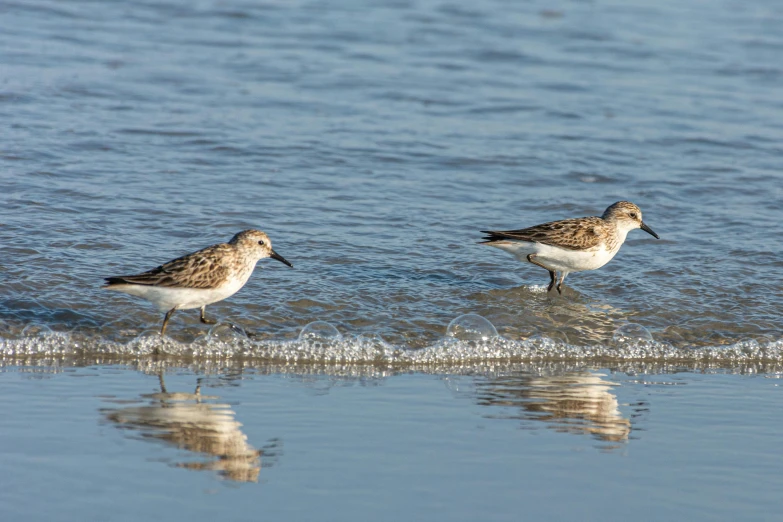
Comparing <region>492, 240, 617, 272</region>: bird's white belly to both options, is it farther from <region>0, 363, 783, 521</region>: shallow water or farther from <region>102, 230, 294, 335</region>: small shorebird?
<region>102, 230, 294, 335</region>: small shorebird

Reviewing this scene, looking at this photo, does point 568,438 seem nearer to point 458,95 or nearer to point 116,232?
point 116,232

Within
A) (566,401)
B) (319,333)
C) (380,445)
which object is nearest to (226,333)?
(319,333)

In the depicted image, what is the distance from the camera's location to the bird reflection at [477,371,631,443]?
681 centimetres

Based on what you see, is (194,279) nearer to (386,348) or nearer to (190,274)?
(190,274)

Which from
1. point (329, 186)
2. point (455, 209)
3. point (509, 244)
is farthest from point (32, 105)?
point (509, 244)

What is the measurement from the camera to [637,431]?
6.79m

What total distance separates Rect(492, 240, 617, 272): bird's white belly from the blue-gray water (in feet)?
0.98

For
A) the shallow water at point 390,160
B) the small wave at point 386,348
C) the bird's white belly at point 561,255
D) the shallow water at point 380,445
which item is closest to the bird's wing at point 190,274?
the small wave at point 386,348

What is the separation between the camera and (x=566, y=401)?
7.45m

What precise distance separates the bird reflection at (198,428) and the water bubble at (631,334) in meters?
3.72

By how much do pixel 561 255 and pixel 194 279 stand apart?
3919 millimetres

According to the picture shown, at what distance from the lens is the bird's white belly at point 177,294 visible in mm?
8352

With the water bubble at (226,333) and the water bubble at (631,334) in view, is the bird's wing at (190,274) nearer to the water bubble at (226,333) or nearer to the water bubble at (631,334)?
the water bubble at (226,333)

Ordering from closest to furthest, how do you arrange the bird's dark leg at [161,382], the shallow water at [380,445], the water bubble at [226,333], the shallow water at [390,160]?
the shallow water at [380,445], the bird's dark leg at [161,382], the water bubble at [226,333], the shallow water at [390,160]
